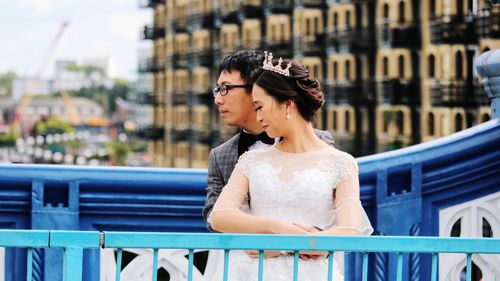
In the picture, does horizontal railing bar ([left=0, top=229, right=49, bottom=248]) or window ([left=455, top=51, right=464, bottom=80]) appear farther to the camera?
window ([left=455, top=51, right=464, bottom=80])

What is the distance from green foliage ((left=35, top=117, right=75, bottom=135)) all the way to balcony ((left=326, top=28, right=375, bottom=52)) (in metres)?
123

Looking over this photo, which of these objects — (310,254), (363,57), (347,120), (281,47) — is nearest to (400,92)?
(363,57)

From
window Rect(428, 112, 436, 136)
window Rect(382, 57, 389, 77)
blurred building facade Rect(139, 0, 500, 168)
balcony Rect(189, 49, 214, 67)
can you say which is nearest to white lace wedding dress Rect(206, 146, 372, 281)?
blurred building facade Rect(139, 0, 500, 168)

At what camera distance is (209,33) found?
71.5 m

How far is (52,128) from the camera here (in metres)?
177

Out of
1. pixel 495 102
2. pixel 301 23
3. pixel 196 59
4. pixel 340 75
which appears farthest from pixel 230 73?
pixel 196 59

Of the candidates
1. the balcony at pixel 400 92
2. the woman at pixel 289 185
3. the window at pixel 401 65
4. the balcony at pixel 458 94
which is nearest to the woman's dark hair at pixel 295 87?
the woman at pixel 289 185

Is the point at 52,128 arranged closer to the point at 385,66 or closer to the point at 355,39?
the point at 355,39

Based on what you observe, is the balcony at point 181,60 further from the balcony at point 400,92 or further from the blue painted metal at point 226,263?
the blue painted metal at point 226,263

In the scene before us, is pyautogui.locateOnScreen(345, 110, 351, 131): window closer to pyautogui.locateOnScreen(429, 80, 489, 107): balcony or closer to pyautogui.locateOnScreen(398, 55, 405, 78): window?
pyautogui.locateOnScreen(398, 55, 405, 78): window

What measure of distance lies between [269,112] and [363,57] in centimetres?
4715

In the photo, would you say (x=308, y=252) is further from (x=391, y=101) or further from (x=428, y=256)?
(x=391, y=101)

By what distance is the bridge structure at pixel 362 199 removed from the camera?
16.5 feet

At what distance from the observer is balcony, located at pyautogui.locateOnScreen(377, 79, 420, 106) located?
47156 millimetres
